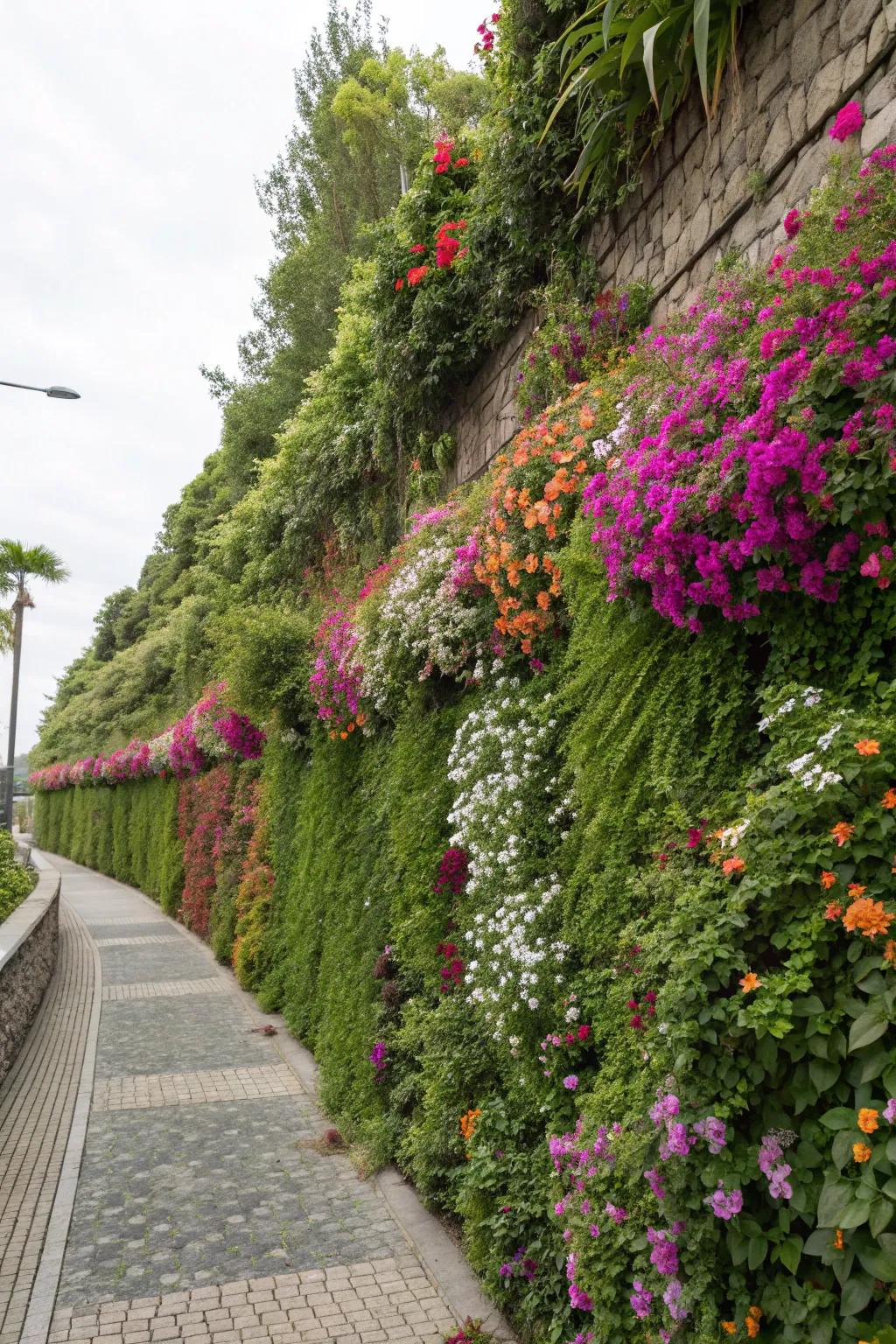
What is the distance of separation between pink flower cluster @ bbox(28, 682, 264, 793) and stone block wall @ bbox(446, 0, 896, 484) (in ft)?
26.4

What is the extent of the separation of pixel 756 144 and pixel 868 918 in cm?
367

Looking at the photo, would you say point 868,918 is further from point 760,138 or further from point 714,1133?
point 760,138

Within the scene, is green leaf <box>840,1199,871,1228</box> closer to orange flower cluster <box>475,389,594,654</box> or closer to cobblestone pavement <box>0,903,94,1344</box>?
orange flower cluster <box>475,389,594,654</box>

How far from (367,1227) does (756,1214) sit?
3.36 m

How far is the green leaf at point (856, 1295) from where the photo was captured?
2.08m

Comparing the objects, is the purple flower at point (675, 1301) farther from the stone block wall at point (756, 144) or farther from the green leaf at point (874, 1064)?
the stone block wall at point (756, 144)

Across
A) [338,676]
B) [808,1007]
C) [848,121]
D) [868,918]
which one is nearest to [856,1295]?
[808,1007]

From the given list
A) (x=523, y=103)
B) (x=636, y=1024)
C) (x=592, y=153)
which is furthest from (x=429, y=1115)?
(x=523, y=103)

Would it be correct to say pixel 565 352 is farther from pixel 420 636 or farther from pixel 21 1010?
pixel 21 1010

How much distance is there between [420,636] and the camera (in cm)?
601

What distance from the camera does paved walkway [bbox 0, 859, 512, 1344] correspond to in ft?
13.9

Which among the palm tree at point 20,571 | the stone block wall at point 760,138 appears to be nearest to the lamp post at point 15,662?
the palm tree at point 20,571

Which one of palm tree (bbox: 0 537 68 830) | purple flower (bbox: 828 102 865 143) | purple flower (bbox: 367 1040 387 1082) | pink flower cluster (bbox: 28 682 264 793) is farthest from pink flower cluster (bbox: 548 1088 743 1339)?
palm tree (bbox: 0 537 68 830)

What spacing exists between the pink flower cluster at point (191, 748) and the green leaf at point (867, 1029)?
10.6m
